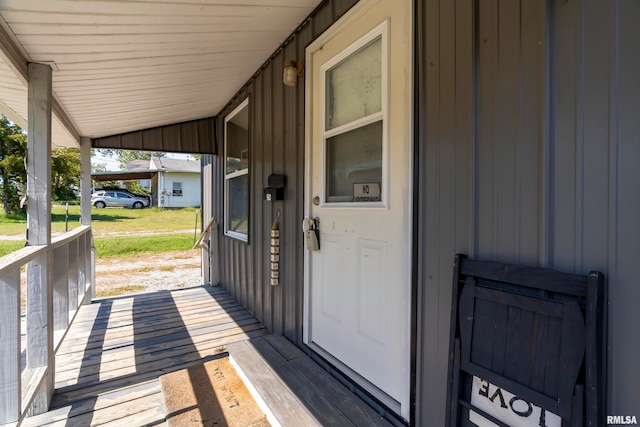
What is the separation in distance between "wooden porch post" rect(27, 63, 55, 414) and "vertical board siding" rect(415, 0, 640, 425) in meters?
2.23

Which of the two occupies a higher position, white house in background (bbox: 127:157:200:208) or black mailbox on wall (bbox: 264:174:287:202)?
white house in background (bbox: 127:157:200:208)

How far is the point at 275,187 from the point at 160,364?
1.64m

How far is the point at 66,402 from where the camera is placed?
1.93m

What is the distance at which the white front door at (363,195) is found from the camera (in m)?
1.51

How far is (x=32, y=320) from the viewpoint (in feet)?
6.25

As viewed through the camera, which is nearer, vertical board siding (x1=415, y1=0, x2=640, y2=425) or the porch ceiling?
vertical board siding (x1=415, y1=0, x2=640, y2=425)

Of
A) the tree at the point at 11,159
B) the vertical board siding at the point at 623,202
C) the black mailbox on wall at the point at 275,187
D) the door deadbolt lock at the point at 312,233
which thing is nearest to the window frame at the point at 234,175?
the black mailbox on wall at the point at 275,187

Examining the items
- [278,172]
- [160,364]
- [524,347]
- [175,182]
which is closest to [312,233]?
[278,172]

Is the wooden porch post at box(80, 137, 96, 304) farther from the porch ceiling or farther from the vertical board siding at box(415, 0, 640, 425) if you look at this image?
the vertical board siding at box(415, 0, 640, 425)

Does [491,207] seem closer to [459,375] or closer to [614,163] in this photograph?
[614,163]

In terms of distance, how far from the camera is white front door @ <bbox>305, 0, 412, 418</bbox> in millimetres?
1509

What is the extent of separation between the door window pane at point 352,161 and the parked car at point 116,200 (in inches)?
817

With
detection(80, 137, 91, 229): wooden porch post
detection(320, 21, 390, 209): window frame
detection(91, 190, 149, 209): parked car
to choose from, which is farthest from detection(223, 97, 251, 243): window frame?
detection(91, 190, 149, 209): parked car

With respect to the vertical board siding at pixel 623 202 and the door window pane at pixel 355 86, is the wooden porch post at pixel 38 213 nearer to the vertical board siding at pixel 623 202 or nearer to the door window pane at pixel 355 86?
the door window pane at pixel 355 86
